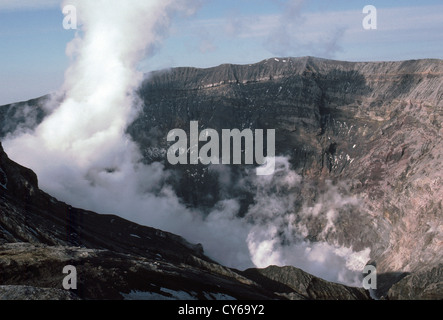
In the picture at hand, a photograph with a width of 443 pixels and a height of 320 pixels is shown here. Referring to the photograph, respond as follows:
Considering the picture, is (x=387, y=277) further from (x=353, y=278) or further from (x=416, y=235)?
(x=353, y=278)

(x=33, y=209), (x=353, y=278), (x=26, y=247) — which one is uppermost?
(x=33, y=209)

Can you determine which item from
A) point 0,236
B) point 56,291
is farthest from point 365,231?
point 56,291

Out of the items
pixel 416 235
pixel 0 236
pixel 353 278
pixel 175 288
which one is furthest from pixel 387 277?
pixel 0 236
